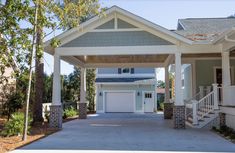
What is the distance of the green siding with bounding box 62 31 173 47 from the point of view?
1504 centimetres

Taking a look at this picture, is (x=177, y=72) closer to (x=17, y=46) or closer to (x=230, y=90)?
(x=230, y=90)

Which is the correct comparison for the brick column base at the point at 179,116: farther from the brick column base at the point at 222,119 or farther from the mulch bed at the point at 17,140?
the mulch bed at the point at 17,140

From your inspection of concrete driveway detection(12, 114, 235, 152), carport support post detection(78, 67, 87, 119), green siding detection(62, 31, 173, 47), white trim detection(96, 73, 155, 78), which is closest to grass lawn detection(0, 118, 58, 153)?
concrete driveway detection(12, 114, 235, 152)

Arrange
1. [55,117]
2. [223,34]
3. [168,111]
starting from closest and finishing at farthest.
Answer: [223,34], [55,117], [168,111]

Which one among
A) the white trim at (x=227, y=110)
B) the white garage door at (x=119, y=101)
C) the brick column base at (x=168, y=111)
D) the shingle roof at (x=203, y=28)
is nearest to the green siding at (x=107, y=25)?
the shingle roof at (x=203, y=28)

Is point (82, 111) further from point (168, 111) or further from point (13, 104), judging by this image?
point (168, 111)

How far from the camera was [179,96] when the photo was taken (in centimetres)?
1480

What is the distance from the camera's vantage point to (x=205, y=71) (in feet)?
62.1

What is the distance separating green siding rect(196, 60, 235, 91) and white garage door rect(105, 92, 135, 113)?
1312 cm

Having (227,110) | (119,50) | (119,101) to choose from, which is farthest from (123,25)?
(119,101)

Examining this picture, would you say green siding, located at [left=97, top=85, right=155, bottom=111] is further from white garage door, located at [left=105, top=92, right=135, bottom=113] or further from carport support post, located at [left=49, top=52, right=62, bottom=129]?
carport support post, located at [left=49, top=52, right=62, bottom=129]

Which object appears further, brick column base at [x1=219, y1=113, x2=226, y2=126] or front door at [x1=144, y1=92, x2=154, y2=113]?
front door at [x1=144, y1=92, x2=154, y2=113]

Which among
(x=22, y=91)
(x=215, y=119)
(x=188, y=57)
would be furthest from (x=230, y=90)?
(x=22, y=91)

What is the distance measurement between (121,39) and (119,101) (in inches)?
675
